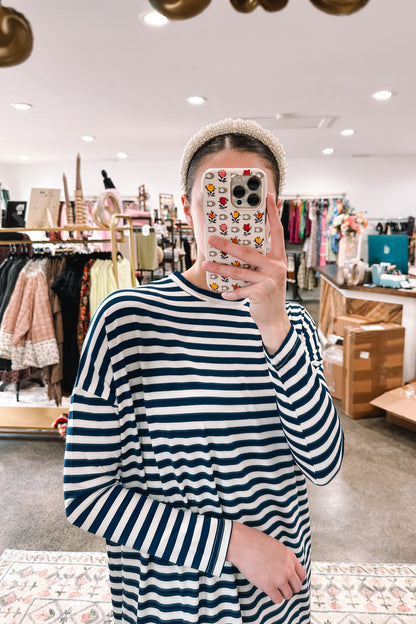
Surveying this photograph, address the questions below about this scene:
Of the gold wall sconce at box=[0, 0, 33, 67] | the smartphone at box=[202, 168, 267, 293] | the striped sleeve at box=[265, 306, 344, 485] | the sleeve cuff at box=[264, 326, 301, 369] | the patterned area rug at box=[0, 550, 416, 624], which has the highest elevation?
the gold wall sconce at box=[0, 0, 33, 67]

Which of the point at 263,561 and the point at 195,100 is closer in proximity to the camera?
the point at 263,561

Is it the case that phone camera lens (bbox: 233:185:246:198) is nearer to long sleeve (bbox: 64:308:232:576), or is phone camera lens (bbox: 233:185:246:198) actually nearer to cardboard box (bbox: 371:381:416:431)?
long sleeve (bbox: 64:308:232:576)

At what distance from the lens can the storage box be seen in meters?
2.88

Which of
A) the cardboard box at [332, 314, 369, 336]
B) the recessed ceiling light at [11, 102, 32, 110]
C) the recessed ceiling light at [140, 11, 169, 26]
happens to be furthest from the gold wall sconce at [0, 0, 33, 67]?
the recessed ceiling light at [11, 102, 32, 110]

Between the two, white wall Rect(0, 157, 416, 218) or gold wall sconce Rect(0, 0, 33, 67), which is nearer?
gold wall sconce Rect(0, 0, 33, 67)

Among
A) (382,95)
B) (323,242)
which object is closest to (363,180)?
(323,242)

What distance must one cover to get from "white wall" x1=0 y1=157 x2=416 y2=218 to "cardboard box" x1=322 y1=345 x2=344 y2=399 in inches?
202

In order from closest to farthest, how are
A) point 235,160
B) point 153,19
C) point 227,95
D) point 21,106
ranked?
point 235,160 < point 153,19 < point 227,95 < point 21,106

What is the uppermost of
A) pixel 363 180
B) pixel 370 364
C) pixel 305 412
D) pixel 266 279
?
pixel 363 180

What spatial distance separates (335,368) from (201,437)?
289 cm

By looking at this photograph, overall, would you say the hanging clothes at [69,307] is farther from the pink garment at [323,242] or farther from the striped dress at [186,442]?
the pink garment at [323,242]

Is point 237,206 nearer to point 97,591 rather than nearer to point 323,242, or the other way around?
point 97,591

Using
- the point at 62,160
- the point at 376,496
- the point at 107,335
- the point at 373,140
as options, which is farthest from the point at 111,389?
the point at 62,160

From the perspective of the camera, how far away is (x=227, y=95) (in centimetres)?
382
